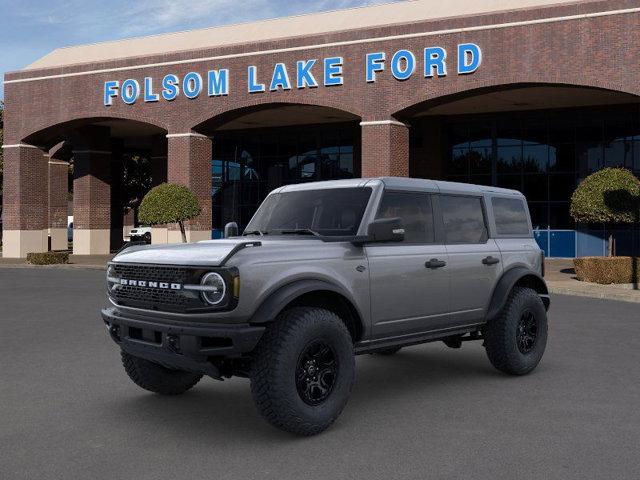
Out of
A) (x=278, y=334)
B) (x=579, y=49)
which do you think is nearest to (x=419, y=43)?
(x=579, y=49)

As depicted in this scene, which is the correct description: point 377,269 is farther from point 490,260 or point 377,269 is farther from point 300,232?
point 490,260

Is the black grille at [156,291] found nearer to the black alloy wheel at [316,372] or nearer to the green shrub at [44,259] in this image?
the black alloy wheel at [316,372]

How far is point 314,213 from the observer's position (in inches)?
280

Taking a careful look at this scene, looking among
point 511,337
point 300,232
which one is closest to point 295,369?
point 300,232

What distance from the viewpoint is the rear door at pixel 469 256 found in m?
7.36

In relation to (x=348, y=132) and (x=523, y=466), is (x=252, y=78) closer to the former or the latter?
(x=348, y=132)

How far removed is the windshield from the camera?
6828mm

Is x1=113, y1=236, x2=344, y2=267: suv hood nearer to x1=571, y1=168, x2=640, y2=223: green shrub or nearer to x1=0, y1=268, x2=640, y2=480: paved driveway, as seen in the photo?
x1=0, y1=268, x2=640, y2=480: paved driveway

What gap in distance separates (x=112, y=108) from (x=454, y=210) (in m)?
29.3

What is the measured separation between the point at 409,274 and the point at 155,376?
257cm

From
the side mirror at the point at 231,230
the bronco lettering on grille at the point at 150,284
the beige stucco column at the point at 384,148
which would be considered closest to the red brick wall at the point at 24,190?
the beige stucco column at the point at 384,148

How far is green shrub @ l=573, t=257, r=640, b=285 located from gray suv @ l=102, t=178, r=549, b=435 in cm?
1309

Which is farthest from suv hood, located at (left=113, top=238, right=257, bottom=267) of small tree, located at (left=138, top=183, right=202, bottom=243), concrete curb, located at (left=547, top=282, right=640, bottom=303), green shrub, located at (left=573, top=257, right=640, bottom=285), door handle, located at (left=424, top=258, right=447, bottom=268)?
small tree, located at (left=138, top=183, right=202, bottom=243)

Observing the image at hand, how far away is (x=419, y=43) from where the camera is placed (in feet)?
88.9
